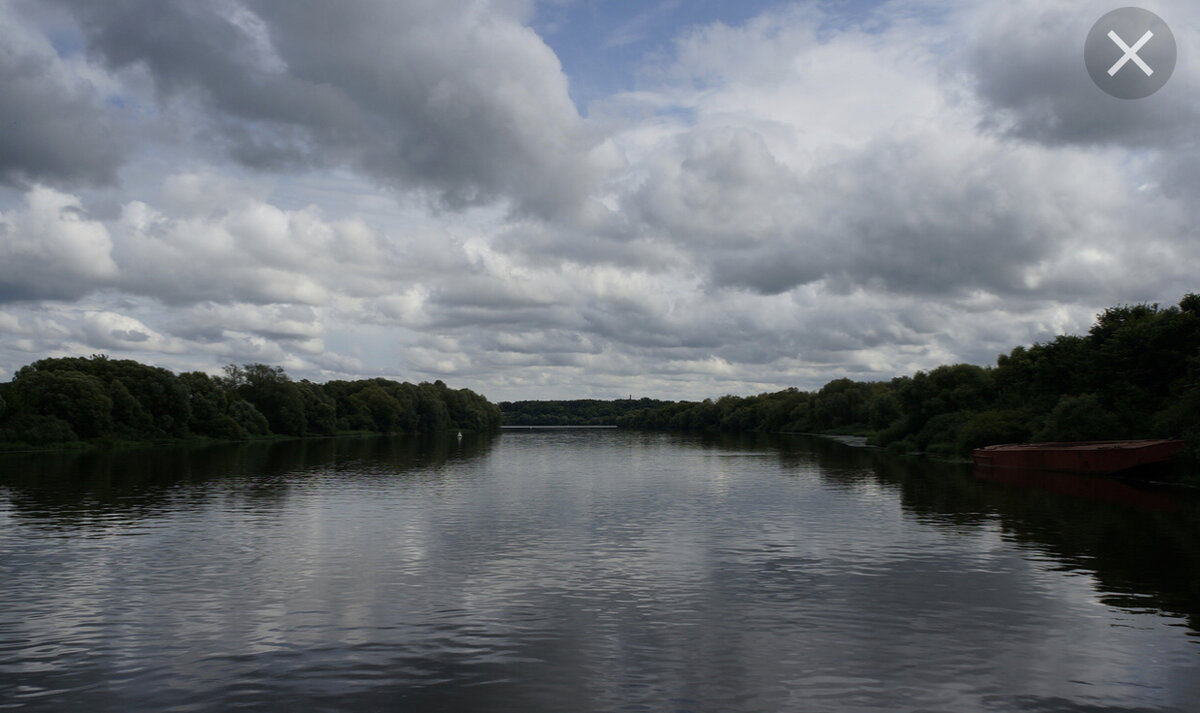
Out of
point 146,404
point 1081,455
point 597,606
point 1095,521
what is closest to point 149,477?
point 597,606

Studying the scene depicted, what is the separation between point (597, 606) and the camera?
68.9 ft

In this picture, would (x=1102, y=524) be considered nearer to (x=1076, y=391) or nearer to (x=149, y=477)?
(x=1076, y=391)

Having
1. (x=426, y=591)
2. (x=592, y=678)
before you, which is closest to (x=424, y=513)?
(x=426, y=591)

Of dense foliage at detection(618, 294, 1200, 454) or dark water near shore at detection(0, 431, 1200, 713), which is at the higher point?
dense foliage at detection(618, 294, 1200, 454)

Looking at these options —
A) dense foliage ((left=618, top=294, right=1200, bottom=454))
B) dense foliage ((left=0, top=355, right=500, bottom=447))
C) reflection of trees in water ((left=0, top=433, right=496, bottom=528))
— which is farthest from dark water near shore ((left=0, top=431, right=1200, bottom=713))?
dense foliage ((left=0, top=355, right=500, bottom=447))

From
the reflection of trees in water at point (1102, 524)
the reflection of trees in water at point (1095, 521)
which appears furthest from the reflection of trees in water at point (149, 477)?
the reflection of trees in water at point (1102, 524)

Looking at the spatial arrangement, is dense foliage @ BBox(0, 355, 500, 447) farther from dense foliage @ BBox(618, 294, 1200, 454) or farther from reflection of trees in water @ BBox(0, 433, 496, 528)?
dense foliage @ BBox(618, 294, 1200, 454)

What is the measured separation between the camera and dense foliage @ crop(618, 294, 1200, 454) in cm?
6303

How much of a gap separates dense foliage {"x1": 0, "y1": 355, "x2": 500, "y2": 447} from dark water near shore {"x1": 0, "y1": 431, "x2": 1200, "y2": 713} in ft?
209

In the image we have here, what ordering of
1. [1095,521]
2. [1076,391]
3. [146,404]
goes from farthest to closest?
1. [146,404]
2. [1076,391]
3. [1095,521]

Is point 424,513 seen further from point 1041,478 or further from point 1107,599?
point 1041,478

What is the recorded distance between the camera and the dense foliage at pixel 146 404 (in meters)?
96.3

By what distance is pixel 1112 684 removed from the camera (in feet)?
50.3

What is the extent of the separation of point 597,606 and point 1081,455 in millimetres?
54221
